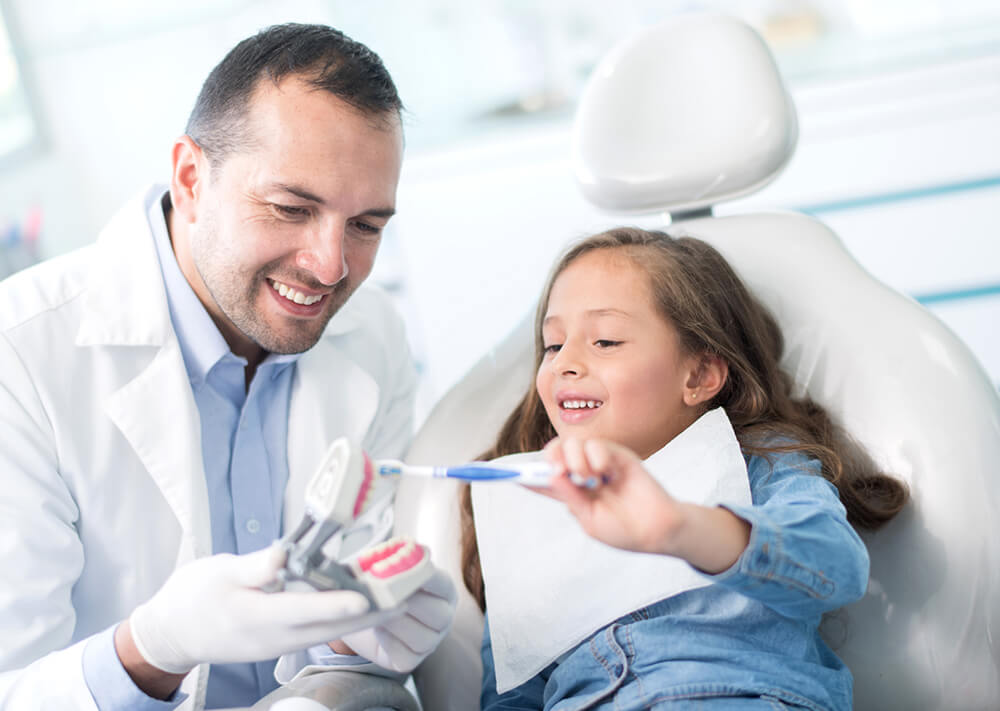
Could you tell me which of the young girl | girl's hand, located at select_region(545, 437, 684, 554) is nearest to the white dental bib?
the young girl

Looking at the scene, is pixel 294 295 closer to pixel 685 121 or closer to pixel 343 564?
pixel 343 564

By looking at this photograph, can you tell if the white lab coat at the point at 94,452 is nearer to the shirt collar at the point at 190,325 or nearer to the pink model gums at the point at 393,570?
the shirt collar at the point at 190,325

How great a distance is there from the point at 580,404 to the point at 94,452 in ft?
2.12

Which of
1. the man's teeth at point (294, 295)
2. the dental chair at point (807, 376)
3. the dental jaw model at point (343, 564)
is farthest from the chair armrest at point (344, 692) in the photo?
the man's teeth at point (294, 295)

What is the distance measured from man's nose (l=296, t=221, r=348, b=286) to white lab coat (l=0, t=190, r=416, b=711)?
0.23 metres

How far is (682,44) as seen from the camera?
1509 millimetres

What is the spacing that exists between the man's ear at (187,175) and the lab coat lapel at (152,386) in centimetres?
8

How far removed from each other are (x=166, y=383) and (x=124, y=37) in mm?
2300

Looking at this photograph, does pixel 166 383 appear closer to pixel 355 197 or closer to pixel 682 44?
pixel 355 197

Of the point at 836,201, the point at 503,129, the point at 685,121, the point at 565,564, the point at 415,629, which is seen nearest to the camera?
Answer: the point at 415,629

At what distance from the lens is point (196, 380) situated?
1.39 m

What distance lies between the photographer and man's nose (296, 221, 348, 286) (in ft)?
4.15

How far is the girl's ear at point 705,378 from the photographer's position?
134cm

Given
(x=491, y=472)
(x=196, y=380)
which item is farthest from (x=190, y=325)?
(x=491, y=472)
